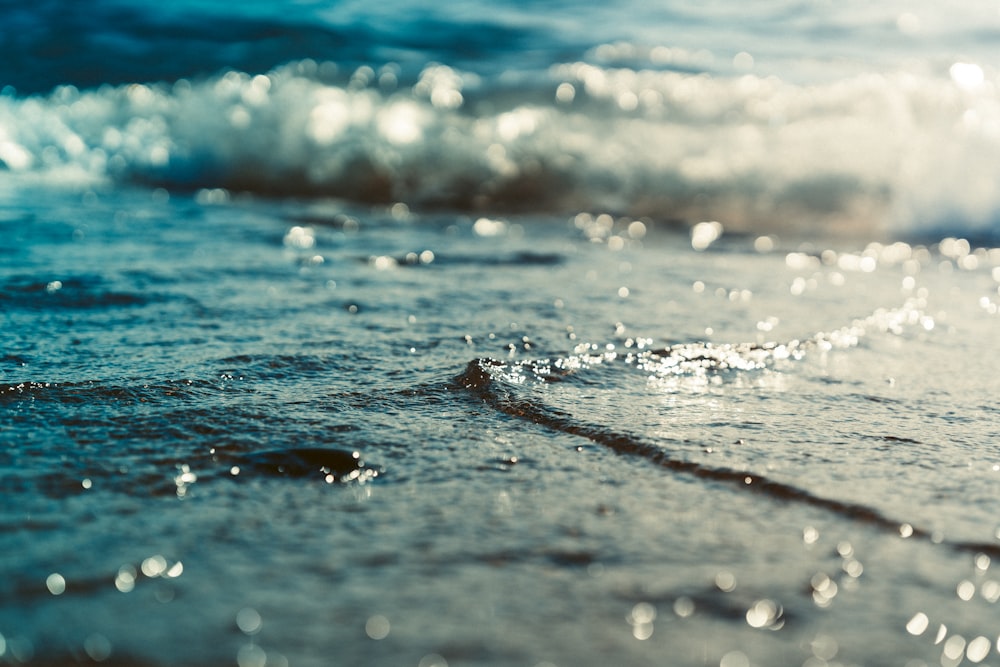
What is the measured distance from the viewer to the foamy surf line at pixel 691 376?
4.16 ft

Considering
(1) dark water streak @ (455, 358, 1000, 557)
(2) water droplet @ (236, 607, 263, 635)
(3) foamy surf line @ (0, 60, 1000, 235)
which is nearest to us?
(2) water droplet @ (236, 607, 263, 635)

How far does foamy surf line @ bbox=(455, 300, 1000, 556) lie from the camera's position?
1.27 m

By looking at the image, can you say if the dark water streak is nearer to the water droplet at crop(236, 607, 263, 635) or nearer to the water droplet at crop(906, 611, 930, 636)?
the water droplet at crop(906, 611, 930, 636)

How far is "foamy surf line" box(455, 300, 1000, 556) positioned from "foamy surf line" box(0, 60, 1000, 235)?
8.66ft

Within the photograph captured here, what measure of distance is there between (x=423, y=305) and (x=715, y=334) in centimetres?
71

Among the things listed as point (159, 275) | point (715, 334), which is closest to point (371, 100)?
point (159, 275)

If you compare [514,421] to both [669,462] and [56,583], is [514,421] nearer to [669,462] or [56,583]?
[669,462]

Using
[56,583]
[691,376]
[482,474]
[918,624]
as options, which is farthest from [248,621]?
[691,376]

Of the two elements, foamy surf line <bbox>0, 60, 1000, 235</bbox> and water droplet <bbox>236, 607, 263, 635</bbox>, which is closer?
water droplet <bbox>236, 607, 263, 635</bbox>

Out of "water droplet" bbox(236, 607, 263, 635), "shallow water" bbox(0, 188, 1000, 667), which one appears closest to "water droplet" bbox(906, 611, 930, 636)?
"shallow water" bbox(0, 188, 1000, 667)

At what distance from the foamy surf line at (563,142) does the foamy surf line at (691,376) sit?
8.66 ft

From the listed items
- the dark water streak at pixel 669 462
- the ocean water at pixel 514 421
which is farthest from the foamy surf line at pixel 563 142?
the dark water streak at pixel 669 462

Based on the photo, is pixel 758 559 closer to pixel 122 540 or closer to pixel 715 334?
pixel 122 540

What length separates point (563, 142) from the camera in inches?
243
